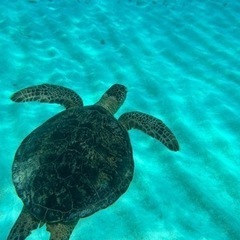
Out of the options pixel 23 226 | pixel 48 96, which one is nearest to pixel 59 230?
pixel 23 226

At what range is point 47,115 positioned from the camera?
5953mm

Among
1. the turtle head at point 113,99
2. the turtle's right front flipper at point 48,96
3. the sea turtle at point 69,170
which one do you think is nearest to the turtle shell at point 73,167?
the sea turtle at point 69,170

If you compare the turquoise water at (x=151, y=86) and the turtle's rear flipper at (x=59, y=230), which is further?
the turquoise water at (x=151, y=86)

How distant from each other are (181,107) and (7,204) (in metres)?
4.14

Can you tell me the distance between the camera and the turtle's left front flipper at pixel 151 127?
5328 mm

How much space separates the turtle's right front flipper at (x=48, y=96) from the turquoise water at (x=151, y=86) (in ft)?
0.96

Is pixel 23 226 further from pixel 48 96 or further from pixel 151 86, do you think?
pixel 151 86

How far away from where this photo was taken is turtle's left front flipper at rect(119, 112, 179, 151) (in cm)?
533

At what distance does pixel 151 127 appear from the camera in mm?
5453

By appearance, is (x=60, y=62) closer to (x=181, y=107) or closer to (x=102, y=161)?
(x=181, y=107)

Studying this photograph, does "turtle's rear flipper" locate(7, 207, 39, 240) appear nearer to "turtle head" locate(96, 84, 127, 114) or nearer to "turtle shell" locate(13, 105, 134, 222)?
"turtle shell" locate(13, 105, 134, 222)

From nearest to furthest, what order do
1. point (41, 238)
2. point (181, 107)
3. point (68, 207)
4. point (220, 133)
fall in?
point (68, 207)
point (41, 238)
point (220, 133)
point (181, 107)

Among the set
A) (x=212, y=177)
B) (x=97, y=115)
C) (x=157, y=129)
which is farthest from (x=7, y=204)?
(x=212, y=177)

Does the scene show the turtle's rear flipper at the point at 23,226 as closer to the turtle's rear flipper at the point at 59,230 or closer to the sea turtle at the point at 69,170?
the sea turtle at the point at 69,170
